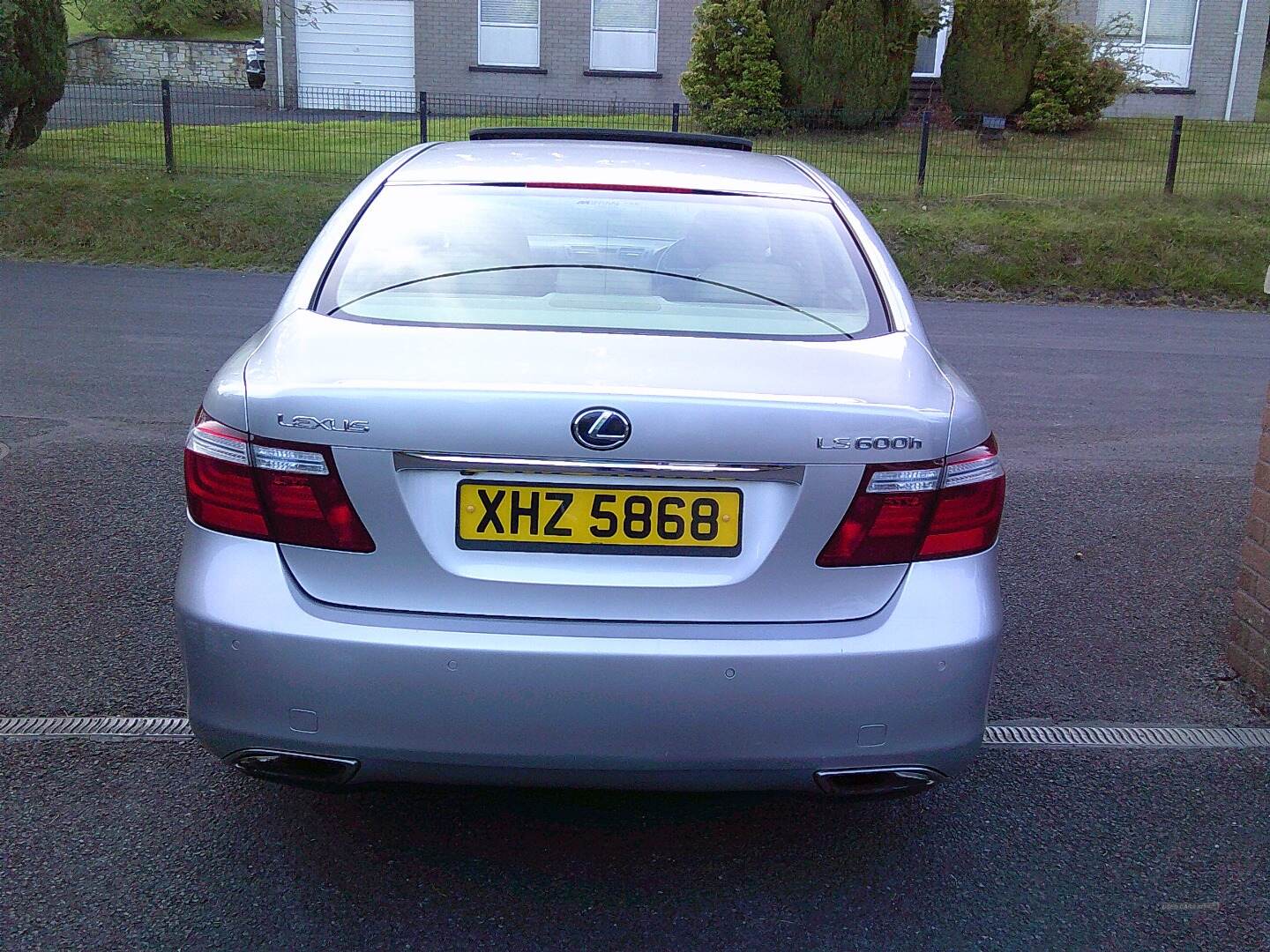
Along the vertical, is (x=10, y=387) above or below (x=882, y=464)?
below

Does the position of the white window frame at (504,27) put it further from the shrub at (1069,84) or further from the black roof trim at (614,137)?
the black roof trim at (614,137)

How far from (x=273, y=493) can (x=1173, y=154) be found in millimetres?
16333

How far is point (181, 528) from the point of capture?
5.36 metres

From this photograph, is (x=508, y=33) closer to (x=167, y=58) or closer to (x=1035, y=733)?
(x=167, y=58)

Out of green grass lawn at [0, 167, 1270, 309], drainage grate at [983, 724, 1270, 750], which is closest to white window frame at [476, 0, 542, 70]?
green grass lawn at [0, 167, 1270, 309]

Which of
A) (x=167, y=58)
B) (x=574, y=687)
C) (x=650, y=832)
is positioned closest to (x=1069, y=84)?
(x=650, y=832)

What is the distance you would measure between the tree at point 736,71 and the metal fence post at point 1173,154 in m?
5.42

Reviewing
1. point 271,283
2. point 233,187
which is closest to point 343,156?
point 233,187

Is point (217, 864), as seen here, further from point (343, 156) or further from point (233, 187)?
point (343, 156)

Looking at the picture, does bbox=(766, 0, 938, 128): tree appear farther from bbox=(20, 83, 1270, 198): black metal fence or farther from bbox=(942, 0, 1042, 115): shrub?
bbox=(20, 83, 1270, 198): black metal fence

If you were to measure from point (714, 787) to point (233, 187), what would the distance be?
14.5 metres

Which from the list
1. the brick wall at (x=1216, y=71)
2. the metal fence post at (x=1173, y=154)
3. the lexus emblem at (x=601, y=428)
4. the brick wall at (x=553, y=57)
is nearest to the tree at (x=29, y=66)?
the brick wall at (x=553, y=57)

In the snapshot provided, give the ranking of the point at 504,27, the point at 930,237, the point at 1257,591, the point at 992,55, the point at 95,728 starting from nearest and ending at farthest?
the point at 95,728, the point at 1257,591, the point at 930,237, the point at 992,55, the point at 504,27

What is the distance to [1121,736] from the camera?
150 inches
